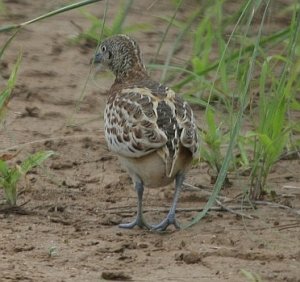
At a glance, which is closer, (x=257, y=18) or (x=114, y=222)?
(x=114, y=222)

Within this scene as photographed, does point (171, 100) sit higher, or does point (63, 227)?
point (171, 100)

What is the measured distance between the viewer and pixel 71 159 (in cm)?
786

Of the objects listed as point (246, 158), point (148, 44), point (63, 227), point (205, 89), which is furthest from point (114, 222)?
point (148, 44)

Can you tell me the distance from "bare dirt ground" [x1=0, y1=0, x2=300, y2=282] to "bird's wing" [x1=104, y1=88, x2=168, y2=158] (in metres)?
0.44

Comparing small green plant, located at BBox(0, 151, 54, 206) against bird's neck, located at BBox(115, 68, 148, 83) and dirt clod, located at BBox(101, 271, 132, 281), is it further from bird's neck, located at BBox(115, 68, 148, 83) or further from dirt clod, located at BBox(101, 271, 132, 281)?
dirt clod, located at BBox(101, 271, 132, 281)

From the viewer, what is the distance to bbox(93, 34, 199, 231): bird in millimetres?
6457

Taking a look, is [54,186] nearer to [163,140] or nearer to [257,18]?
[163,140]

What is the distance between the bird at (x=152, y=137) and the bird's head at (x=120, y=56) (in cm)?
47

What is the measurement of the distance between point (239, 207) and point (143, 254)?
0.95m

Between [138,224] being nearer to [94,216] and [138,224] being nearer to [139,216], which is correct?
[139,216]

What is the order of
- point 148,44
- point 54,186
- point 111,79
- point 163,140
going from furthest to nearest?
1. point 148,44
2. point 111,79
3. point 54,186
4. point 163,140

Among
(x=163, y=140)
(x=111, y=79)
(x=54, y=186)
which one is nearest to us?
(x=163, y=140)

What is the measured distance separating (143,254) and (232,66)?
7.80 feet

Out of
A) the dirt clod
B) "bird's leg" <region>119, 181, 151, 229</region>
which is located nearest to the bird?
"bird's leg" <region>119, 181, 151, 229</region>
